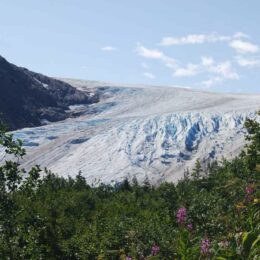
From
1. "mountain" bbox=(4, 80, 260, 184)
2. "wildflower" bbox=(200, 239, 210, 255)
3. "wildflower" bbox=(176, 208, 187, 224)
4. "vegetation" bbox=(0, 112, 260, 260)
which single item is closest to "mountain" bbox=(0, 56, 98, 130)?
"mountain" bbox=(4, 80, 260, 184)

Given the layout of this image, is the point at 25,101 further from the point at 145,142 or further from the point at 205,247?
the point at 205,247

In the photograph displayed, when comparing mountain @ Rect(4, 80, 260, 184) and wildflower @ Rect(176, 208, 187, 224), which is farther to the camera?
mountain @ Rect(4, 80, 260, 184)

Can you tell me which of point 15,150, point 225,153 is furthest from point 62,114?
point 15,150

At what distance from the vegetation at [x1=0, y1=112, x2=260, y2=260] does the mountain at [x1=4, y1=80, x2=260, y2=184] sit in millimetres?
14693

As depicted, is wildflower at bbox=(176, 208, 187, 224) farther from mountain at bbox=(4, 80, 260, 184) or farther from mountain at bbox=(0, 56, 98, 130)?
mountain at bbox=(0, 56, 98, 130)

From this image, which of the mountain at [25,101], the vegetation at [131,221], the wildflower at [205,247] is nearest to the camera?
the vegetation at [131,221]

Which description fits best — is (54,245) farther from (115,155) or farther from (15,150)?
(115,155)

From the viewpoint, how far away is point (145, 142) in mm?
133625

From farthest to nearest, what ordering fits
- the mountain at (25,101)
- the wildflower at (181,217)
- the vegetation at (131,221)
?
1. the mountain at (25,101)
2. the wildflower at (181,217)
3. the vegetation at (131,221)

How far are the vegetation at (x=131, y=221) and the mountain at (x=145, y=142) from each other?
14693 mm

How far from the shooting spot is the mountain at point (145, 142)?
12850 cm

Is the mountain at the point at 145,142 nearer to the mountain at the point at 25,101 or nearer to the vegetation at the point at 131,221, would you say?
the vegetation at the point at 131,221

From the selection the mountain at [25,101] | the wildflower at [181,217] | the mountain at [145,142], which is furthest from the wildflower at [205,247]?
the mountain at [25,101]

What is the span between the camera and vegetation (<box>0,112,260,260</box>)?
6586mm
